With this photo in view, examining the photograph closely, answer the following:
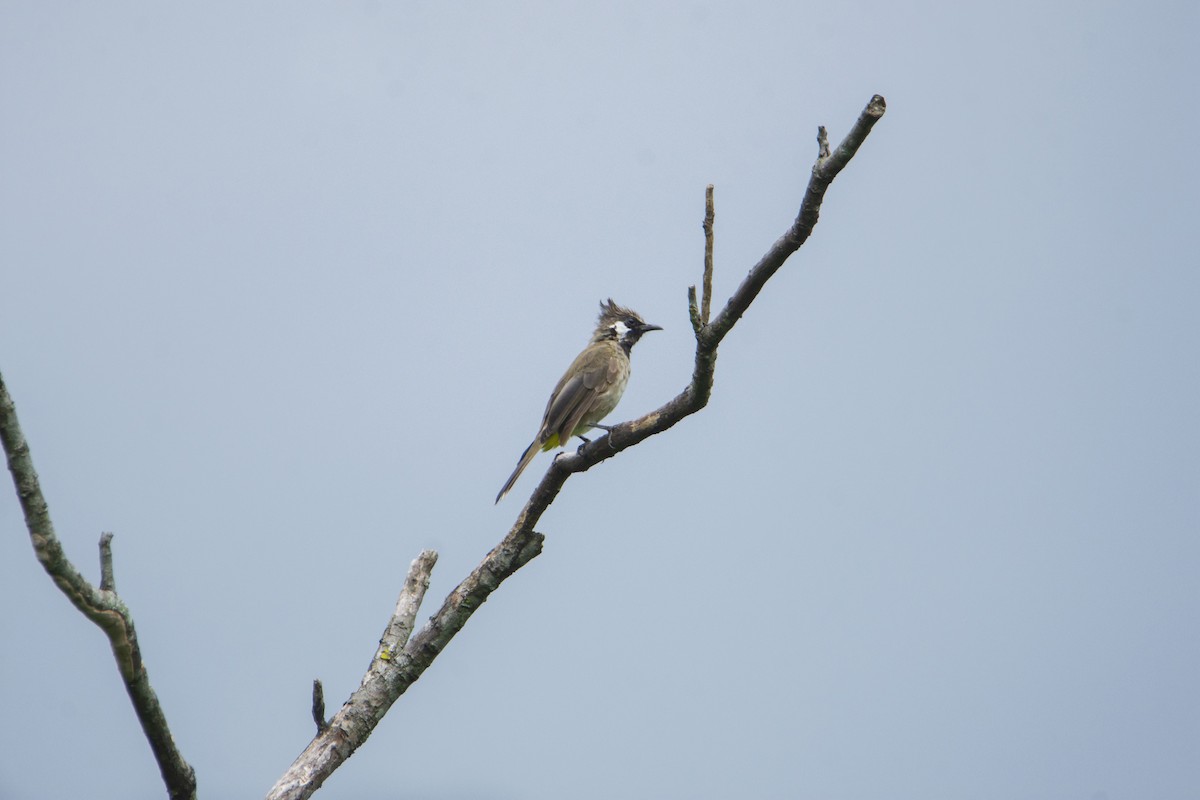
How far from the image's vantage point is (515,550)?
18.7 feet

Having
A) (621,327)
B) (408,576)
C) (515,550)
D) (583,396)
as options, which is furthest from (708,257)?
(621,327)

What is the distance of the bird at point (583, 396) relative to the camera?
27.7 ft

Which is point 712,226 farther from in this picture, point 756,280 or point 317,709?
point 317,709

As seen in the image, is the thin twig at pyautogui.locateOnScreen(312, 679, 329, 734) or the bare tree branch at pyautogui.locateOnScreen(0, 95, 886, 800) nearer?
the bare tree branch at pyautogui.locateOnScreen(0, 95, 886, 800)

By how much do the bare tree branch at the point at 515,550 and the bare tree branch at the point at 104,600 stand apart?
0.75 m

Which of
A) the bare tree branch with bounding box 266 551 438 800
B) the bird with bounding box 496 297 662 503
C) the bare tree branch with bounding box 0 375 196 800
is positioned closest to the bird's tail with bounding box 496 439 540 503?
the bird with bounding box 496 297 662 503

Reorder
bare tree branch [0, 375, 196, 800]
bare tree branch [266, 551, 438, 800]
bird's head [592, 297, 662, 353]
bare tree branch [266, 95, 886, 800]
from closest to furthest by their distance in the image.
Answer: bare tree branch [0, 375, 196, 800], bare tree branch [266, 95, 886, 800], bare tree branch [266, 551, 438, 800], bird's head [592, 297, 662, 353]

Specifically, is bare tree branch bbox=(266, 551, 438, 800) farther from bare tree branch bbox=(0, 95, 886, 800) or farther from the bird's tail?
the bird's tail

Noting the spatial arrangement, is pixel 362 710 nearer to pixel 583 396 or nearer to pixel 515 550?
pixel 515 550

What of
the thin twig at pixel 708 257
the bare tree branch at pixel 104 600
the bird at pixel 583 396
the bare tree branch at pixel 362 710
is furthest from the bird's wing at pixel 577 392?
the bare tree branch at pixel 104 600

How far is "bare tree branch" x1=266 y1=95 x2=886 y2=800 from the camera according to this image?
15.4 feet

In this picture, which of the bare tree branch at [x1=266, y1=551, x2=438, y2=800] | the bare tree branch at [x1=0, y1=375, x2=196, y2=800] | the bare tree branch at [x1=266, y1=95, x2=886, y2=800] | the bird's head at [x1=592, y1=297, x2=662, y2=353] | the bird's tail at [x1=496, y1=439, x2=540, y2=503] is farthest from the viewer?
the bird's head at [x1=592, y1=297, x2=662, y2=353]

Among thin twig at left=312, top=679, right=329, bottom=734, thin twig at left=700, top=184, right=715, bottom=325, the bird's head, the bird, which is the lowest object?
thin twig at left=312, top=679, right=329, bottom=734

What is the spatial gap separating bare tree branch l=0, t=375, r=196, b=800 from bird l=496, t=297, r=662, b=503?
370cm
